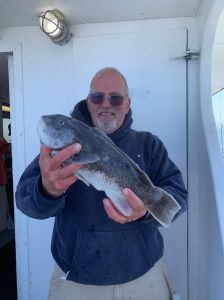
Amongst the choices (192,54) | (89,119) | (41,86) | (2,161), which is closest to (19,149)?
(41,86)

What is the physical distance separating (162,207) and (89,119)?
85 centimetres

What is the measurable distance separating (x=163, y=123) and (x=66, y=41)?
108 cm

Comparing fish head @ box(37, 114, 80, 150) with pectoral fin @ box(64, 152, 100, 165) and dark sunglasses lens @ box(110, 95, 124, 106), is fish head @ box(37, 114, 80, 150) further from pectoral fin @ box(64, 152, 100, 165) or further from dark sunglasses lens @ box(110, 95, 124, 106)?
dark sunglasses lens @ box(110, 95, 124, 106)

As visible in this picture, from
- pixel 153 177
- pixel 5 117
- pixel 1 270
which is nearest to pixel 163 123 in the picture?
pixel 153 177

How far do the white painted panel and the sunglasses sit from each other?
84 centimetres

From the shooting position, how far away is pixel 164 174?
2115 millimetres

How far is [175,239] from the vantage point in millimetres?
3018

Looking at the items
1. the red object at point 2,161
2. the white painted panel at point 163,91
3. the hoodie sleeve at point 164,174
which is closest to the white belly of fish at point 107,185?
the hoodie sleeve at point 164,174

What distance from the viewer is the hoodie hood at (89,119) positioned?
2.19 metres

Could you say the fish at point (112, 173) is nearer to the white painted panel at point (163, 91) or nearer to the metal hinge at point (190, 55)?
the white painted panel at point (163, 91)

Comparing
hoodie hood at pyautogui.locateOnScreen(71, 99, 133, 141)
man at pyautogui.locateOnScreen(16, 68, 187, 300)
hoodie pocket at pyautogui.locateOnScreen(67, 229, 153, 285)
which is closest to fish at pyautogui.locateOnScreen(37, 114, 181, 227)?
man at pyautogui.locateOnScreen(16, 68, 187, 300)

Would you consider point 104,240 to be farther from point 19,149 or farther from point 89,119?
point 19,149

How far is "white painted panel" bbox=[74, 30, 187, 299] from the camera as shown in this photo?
3020 mm

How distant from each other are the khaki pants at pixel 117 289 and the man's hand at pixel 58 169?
650mm
